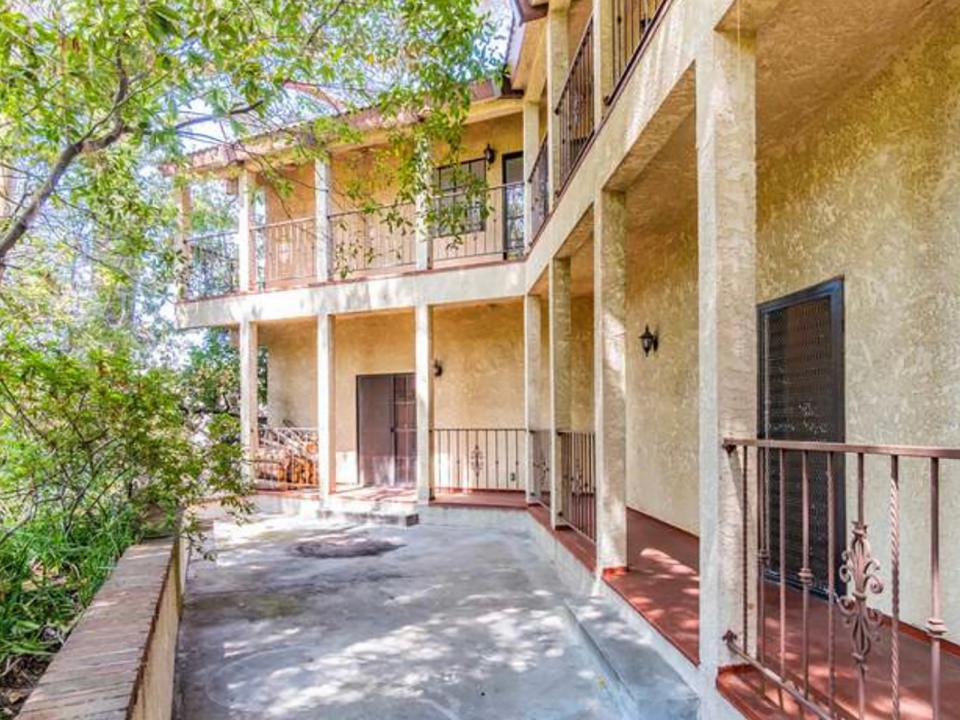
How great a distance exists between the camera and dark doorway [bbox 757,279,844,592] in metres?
3.94

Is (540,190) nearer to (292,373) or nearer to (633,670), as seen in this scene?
(633,670)

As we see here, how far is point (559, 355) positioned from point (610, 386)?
203cm

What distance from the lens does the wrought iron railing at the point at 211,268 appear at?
481 inches

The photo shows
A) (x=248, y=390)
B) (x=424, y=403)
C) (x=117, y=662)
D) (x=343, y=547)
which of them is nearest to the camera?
(x=117, y=662)

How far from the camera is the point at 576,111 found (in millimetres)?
6219

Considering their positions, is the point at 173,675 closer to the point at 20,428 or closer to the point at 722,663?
the point at 20,428

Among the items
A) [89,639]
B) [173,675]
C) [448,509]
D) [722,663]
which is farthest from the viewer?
[448,509]

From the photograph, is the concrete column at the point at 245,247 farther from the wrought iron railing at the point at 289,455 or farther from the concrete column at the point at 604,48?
the concrete column at the point at 604,48

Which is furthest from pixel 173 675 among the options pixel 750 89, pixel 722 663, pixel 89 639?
pixel 750 89

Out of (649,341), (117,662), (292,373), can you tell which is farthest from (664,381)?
(292,373)

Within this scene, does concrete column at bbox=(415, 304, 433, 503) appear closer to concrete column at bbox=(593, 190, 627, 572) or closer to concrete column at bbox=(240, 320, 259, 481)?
concrete column at bbox=(240, 320, 259, 481)

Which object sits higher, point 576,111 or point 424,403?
point 576,111

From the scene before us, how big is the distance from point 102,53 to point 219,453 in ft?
10.2

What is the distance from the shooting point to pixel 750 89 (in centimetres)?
275
